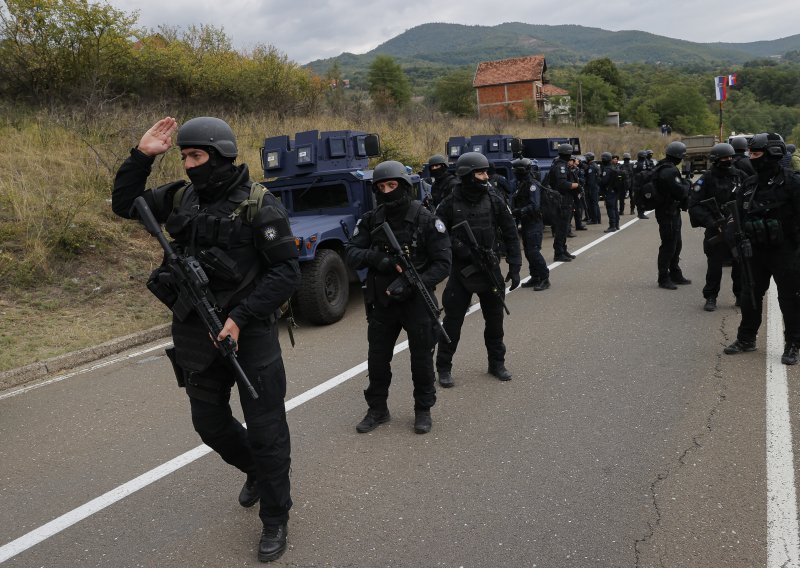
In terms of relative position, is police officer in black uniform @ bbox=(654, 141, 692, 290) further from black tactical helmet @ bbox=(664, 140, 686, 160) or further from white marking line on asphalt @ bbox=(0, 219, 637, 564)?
white marking line on asphalt @ bbox=(0, 219, 637, 564)

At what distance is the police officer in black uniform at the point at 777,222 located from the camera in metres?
5.38

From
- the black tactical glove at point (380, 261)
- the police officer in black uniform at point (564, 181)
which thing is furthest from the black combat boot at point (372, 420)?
the police officer in black uniform at point (564, 181)

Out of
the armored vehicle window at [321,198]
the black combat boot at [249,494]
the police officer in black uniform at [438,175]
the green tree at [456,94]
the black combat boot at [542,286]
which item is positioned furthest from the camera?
the green tree at [456,94]

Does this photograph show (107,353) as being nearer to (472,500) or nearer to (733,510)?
(472,500)

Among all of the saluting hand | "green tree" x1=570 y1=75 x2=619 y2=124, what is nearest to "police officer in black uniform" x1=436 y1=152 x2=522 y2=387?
the saluting hand

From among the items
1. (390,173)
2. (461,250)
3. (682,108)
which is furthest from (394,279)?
(682,108)

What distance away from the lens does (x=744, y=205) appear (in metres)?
5.69

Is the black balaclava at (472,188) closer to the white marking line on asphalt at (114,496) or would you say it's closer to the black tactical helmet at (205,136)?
the white marking line on asphalt at (114,496)

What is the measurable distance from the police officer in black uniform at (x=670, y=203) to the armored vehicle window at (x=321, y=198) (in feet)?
13.0

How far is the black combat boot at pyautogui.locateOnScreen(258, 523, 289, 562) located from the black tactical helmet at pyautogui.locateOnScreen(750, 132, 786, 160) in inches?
184

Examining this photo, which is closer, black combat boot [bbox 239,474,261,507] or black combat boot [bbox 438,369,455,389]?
black combat boot [bbox 239,474,261,507]

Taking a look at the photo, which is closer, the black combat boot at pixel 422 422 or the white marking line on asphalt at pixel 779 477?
the white marking line on asphalt at pixel 779 477

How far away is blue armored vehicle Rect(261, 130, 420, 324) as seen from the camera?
7.51m

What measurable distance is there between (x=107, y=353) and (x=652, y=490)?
5728 millimetres
